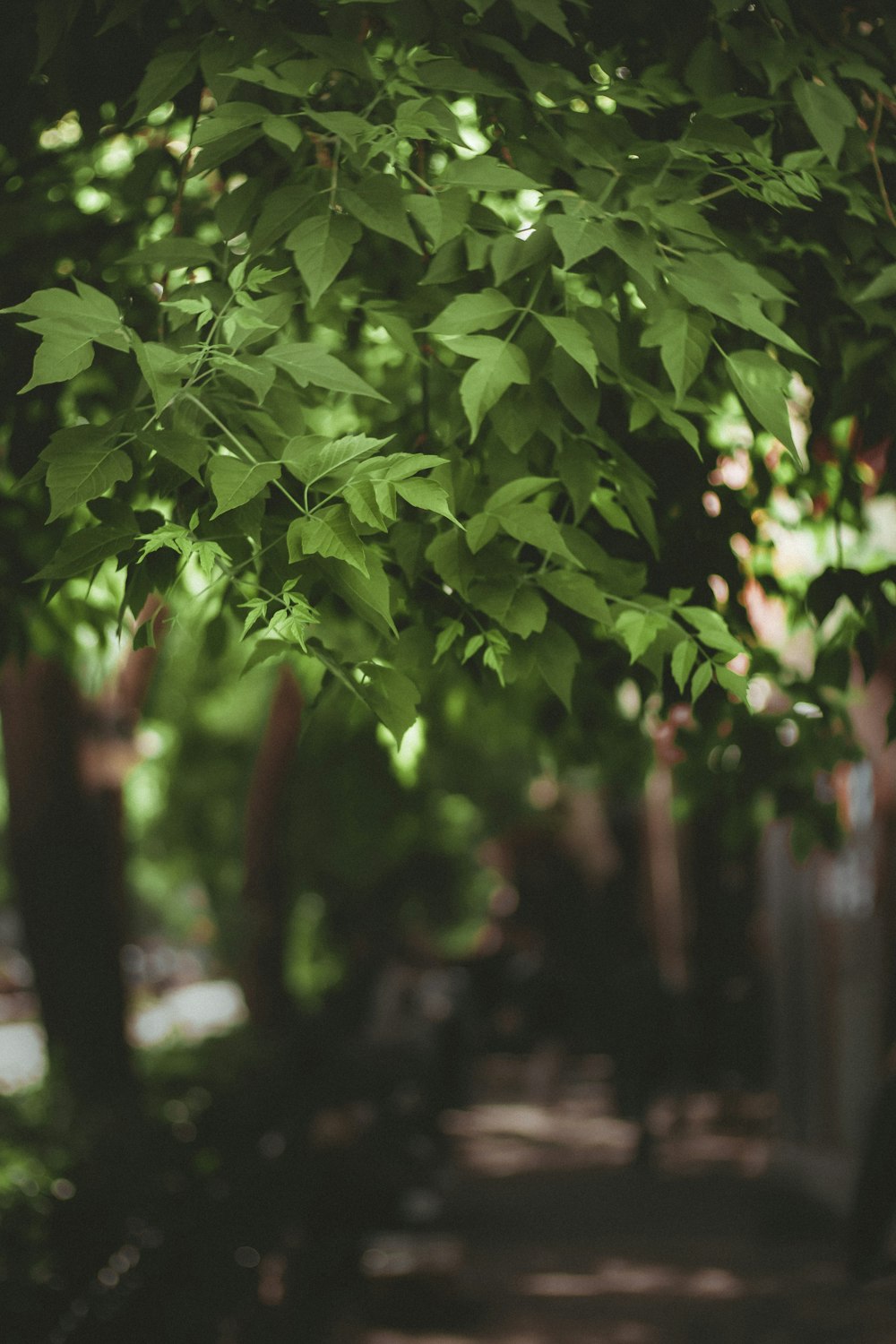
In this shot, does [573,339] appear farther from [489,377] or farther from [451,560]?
[451,560]

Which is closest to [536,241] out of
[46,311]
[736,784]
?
[46,311]

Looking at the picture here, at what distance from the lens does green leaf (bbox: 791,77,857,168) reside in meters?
2.75

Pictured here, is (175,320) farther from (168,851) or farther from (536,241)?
(168,851)

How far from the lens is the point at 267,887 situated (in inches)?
454

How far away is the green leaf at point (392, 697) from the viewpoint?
100 inches

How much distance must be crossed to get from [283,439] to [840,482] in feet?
7.17

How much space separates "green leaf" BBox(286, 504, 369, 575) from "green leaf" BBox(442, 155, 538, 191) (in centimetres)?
65

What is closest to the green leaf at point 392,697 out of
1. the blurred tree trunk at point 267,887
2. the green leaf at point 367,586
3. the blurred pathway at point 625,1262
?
the green leaf at point 367,586

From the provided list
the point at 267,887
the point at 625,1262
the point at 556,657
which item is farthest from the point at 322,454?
the point at 267,887

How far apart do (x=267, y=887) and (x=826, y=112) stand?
9.45 m

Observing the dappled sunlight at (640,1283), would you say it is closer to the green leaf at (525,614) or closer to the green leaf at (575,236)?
the green leaf at (525,614)

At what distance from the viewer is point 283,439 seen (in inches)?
→ 104

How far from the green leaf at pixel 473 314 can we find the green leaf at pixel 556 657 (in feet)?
2.16

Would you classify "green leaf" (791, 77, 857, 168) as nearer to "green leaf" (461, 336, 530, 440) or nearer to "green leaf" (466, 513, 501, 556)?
"green leaf" (461, 336, 530, 440)
